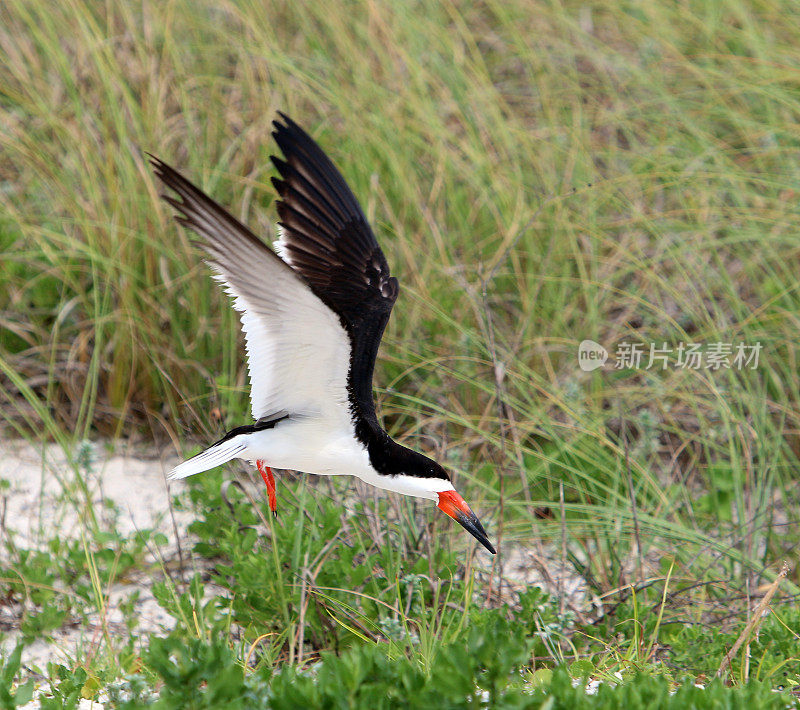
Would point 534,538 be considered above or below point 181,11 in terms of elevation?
below

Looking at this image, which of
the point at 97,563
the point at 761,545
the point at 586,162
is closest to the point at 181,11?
the point at 586,162

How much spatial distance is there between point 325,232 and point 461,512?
0.76m

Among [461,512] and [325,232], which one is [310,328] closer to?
[325,232]

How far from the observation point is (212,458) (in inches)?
92.7

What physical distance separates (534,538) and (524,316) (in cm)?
108

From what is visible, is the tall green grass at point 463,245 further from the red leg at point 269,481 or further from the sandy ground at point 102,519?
the red leg at point 269,481

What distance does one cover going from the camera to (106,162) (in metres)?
4.15

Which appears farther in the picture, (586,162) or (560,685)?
(586,162)

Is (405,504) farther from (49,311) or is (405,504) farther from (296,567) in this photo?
(49,311)

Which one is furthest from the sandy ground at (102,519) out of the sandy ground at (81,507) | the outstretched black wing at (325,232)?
the outstretched black wing at (325,232)

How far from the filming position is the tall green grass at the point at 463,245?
141 inches

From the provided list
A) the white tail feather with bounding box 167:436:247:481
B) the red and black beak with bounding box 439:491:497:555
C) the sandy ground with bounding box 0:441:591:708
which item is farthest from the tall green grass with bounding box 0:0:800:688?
the white tail feather with bounding box 167:436:247:481

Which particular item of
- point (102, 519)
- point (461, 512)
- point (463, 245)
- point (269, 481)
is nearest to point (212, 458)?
point (269, 481)

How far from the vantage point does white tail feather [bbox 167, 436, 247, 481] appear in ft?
7.45
